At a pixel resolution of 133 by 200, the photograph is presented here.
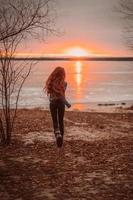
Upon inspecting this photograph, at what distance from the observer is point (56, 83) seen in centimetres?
1202

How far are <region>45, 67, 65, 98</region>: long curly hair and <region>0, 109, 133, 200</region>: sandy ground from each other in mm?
1405

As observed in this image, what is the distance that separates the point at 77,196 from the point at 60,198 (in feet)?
0.98

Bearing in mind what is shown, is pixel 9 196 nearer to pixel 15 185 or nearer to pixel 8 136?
pixel 15 185

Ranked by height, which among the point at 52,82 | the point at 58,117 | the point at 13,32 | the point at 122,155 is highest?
the point at 13,32

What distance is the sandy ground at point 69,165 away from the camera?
325 inches

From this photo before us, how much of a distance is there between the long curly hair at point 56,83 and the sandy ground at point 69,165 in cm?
141

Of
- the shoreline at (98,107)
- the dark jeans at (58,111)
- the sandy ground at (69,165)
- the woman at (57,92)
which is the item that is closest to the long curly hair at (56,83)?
the woman at (57,92)

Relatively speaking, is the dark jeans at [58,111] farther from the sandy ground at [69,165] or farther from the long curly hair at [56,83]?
the sandy ground at [69,165]

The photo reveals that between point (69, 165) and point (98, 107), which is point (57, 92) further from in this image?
point (98, 107)

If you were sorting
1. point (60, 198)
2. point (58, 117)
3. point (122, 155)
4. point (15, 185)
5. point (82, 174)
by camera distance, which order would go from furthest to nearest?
point (58, 117) < point (122, 155) < point (82, 174) < point (15, 185) < point (60, 198)

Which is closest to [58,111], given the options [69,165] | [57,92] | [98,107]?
[57,92]

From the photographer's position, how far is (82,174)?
950cm

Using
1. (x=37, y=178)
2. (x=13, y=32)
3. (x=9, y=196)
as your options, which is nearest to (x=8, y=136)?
(x=13, y=32)

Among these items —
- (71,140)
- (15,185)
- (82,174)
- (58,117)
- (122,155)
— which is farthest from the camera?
(71,140)
